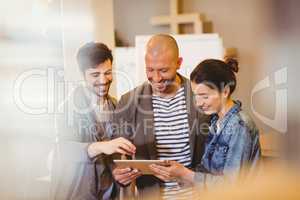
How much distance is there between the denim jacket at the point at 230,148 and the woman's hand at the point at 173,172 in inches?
0.5

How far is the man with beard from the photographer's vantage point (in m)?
0.62

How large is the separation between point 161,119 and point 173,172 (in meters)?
0.07

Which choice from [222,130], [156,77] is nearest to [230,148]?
→ [222,130]

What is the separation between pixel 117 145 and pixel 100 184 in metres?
0.06

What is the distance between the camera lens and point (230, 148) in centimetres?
58

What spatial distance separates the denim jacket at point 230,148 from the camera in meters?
0.57

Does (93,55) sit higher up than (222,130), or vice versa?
(93,55)

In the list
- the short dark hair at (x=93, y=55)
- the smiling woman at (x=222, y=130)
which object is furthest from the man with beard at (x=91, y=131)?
the smiling woman at (x=222, y=130)

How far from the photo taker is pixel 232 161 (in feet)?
1.89

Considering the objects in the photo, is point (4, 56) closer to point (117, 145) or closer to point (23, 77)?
point (23, 77)

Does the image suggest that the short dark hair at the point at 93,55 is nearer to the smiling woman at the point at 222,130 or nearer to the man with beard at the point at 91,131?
the man with beard at the point at 91,131

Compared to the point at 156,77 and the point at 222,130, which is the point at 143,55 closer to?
the point at 156,77

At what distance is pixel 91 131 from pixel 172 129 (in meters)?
0.12

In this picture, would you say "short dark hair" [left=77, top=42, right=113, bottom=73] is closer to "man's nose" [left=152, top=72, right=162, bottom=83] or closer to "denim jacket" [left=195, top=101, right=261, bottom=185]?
"man's nose" [left=152, top=72, right=162, bottom=83]
